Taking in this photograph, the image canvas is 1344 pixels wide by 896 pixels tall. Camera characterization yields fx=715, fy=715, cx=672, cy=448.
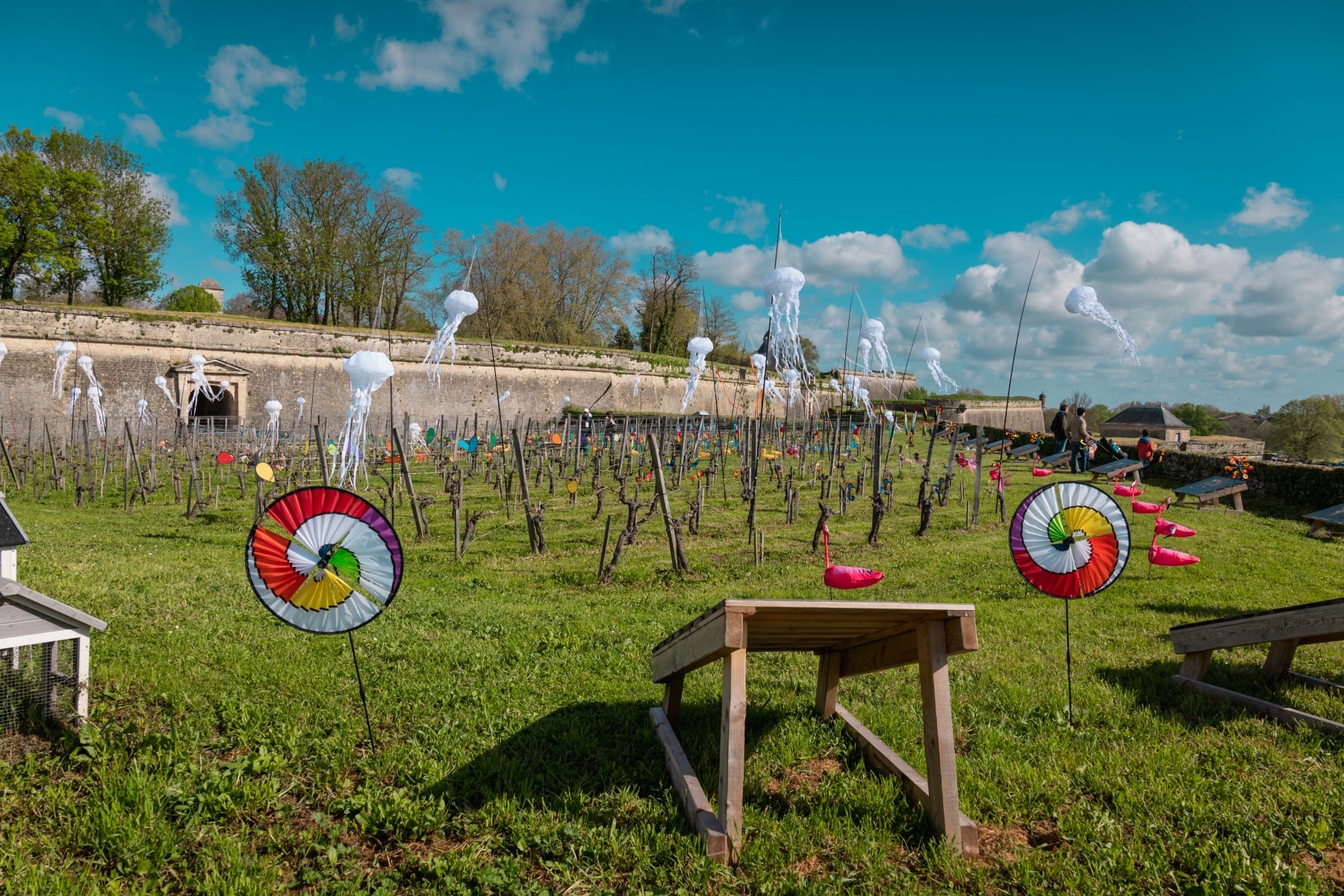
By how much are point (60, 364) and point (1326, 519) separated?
87.1 ft

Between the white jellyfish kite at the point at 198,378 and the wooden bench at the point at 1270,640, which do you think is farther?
the white jellyfish kite at the point at 198,378

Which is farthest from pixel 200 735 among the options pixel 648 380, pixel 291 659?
pixel 648 380

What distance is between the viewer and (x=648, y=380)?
115ft

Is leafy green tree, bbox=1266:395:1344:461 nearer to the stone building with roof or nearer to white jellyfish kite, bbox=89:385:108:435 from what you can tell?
the stone building with roof

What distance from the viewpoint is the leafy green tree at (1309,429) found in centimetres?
3619

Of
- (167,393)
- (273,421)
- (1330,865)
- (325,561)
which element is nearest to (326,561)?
(325,561)

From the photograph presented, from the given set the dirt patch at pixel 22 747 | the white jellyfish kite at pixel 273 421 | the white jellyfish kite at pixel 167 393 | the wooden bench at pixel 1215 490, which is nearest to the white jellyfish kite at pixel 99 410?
the white jellyfish kite at pixel 167 393

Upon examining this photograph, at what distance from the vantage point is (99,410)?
15.2m

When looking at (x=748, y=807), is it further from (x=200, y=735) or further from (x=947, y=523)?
(x=947, y=523)

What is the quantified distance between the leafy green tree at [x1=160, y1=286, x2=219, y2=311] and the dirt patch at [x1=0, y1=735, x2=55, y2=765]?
44.5 m

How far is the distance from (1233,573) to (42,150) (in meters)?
42.3

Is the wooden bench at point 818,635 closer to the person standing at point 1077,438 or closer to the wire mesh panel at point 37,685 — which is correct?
the wire mesh panel at point 37,685

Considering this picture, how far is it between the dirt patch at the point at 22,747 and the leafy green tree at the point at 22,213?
32771 millimetres

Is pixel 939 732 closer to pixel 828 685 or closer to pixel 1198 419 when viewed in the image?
pixel 828 685
